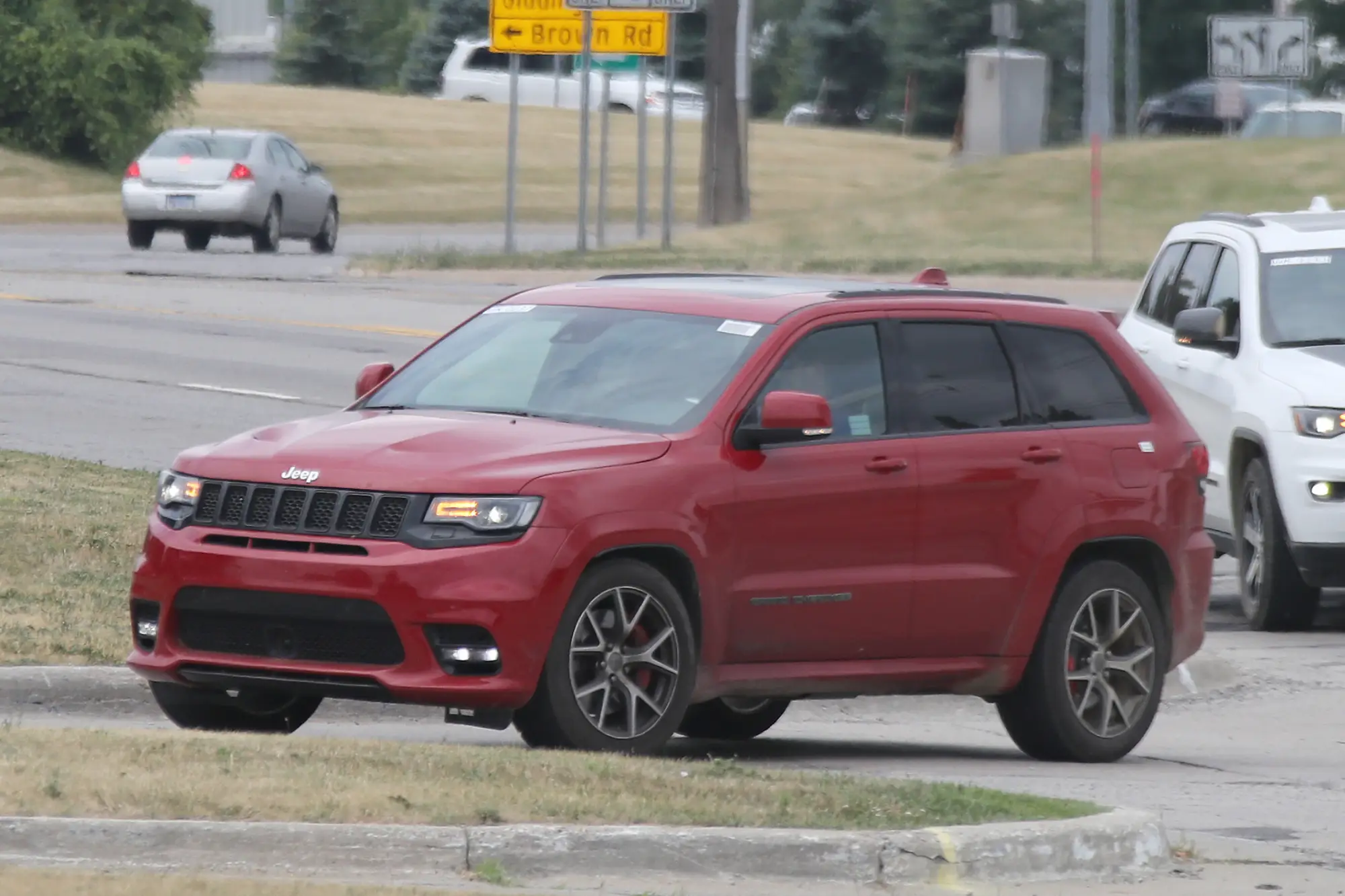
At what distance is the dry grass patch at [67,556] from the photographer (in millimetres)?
10516

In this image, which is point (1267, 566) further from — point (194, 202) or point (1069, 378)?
point (194, 202)

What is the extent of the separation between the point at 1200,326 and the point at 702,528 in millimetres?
5192

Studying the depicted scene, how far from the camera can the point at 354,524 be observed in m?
8.37

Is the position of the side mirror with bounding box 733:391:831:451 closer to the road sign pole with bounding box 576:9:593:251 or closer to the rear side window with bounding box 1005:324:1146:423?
the rear side window with bounding box 1005:324:1146:423

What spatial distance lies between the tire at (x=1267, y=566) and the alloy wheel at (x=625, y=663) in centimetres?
530

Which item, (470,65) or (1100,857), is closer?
(1100,857)

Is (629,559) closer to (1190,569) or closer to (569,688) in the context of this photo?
(569,688)

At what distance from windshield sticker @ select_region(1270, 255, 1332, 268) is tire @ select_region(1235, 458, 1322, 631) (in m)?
1.07

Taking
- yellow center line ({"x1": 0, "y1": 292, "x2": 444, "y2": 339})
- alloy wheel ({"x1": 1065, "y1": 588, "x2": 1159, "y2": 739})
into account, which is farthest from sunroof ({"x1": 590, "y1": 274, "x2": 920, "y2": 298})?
yellow center line ({"x1": 0, "y1": 292, "x2": 444, "y2": 339})

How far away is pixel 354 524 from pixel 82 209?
39.5m

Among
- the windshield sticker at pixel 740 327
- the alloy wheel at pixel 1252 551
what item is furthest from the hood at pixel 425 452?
the alloy wheel at pixel 1252 551

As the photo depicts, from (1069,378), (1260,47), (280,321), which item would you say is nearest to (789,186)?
(1260,47)

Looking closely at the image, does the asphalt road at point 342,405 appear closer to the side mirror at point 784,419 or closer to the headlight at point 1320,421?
the headlight at point 1320,421

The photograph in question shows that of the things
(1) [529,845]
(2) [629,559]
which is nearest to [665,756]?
(2) [629,559]
